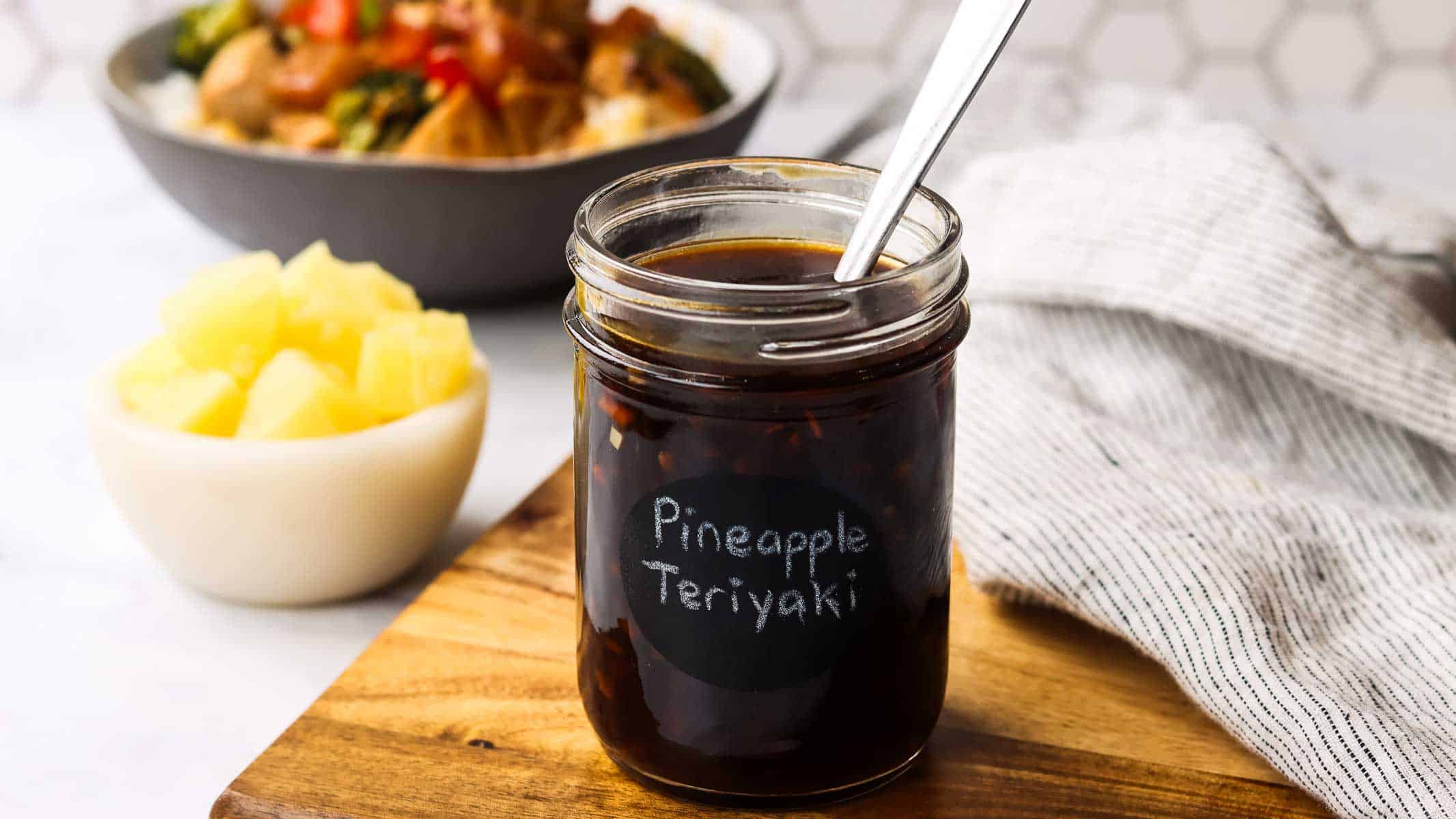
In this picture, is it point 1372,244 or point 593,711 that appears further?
point 1372,244

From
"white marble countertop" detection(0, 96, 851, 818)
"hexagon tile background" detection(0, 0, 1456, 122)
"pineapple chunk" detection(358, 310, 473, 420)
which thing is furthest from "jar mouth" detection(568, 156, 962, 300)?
"hexagon tile background" detection(0, 0, 1456, 122)

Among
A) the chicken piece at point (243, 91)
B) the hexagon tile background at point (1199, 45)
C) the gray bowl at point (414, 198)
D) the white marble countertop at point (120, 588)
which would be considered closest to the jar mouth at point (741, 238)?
the white marble countertop at point (120, 588)

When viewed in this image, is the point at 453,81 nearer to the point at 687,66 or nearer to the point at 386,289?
the point at 687,66

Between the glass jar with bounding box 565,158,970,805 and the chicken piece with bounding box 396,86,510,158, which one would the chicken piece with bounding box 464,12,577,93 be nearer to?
the chicken piece with bounding box 396,86,510,158

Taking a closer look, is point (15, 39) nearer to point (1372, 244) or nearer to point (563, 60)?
point (563, 60)

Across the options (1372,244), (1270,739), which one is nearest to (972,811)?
(1270,739)

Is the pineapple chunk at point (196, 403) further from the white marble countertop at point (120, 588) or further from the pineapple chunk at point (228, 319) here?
the white marble countertop at point (120, 588)
